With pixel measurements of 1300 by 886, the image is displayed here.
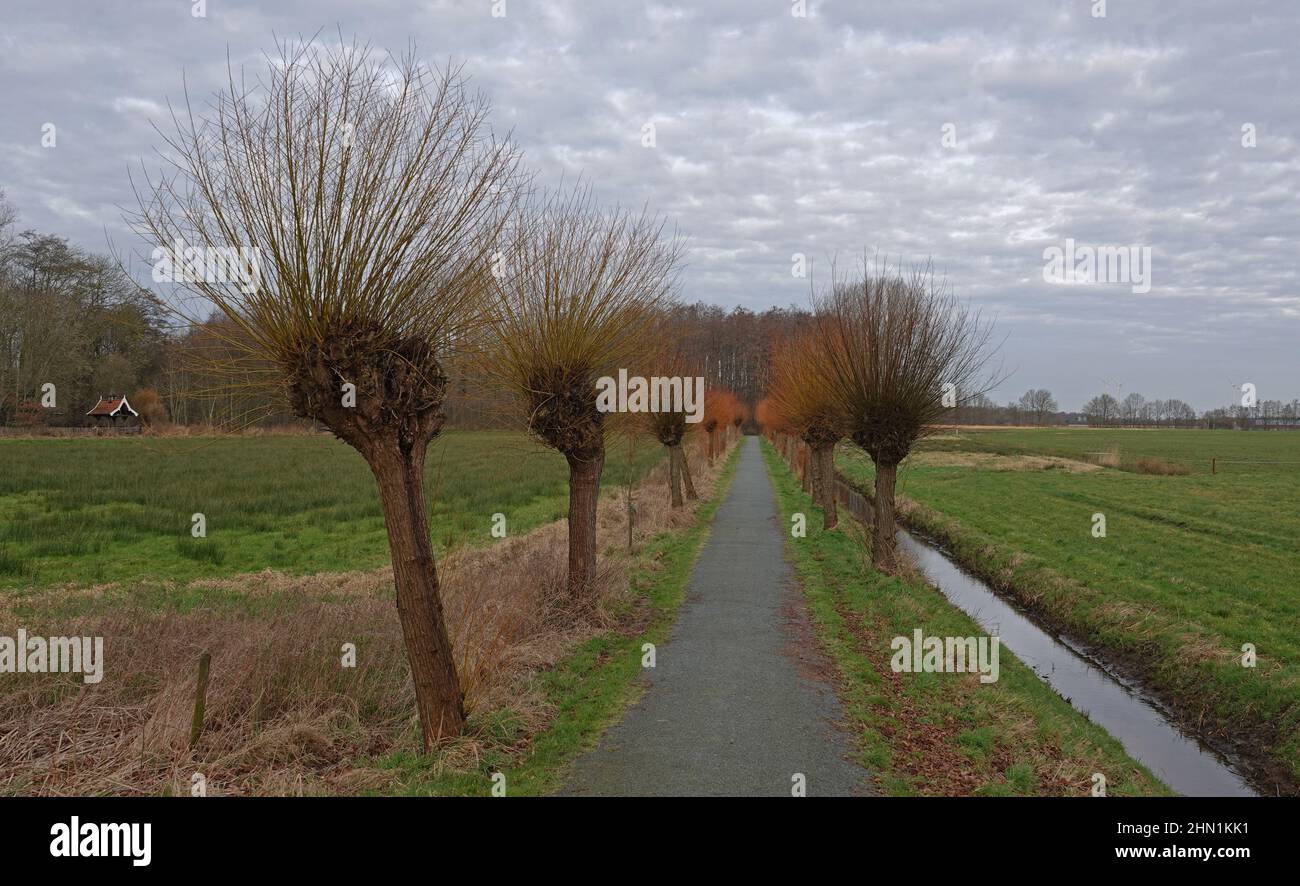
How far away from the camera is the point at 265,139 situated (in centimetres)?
620

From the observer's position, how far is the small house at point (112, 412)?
67.6 metres

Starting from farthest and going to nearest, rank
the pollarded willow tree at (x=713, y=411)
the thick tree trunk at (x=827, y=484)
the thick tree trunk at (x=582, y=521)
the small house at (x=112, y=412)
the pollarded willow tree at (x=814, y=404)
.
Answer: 1. the small house at (x=112, y=412)
2. the pollarded willow tree at (x=713, y=411)
3. the thick tree trunk at (x=827, y=484)
4. the pollarded willow tree at (x=814, y=404)
5. the thick tree trunk at (x=582, y=521)

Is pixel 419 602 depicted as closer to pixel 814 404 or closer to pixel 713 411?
pixel 814 404

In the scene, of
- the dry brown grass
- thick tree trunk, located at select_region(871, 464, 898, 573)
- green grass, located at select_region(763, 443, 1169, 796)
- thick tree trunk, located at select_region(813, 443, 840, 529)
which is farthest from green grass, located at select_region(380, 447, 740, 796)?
thick tree trunk, located at select_region(813, 443, 840, 529)

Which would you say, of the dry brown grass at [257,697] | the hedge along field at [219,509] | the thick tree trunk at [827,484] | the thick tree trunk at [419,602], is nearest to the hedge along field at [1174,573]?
the thick tree trunk at [827,484]

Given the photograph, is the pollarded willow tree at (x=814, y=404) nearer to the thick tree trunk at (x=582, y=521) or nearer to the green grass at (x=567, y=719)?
the thick tree trunk at (x=582, y=521)

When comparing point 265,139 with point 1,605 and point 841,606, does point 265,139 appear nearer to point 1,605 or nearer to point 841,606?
point 1,605

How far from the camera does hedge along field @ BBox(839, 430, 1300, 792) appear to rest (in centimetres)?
1059

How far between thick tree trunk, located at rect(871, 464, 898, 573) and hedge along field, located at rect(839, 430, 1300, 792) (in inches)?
133

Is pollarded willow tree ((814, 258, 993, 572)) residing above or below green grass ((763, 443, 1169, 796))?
above

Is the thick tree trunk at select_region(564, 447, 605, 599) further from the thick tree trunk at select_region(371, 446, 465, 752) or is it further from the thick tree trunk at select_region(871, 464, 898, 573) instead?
the thick tree trunk at select_region(871, 464, 898, 573)

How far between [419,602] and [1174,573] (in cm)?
1685

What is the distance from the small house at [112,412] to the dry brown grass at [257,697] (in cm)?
6793

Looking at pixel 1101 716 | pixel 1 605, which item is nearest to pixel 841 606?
pixel 1101 716
